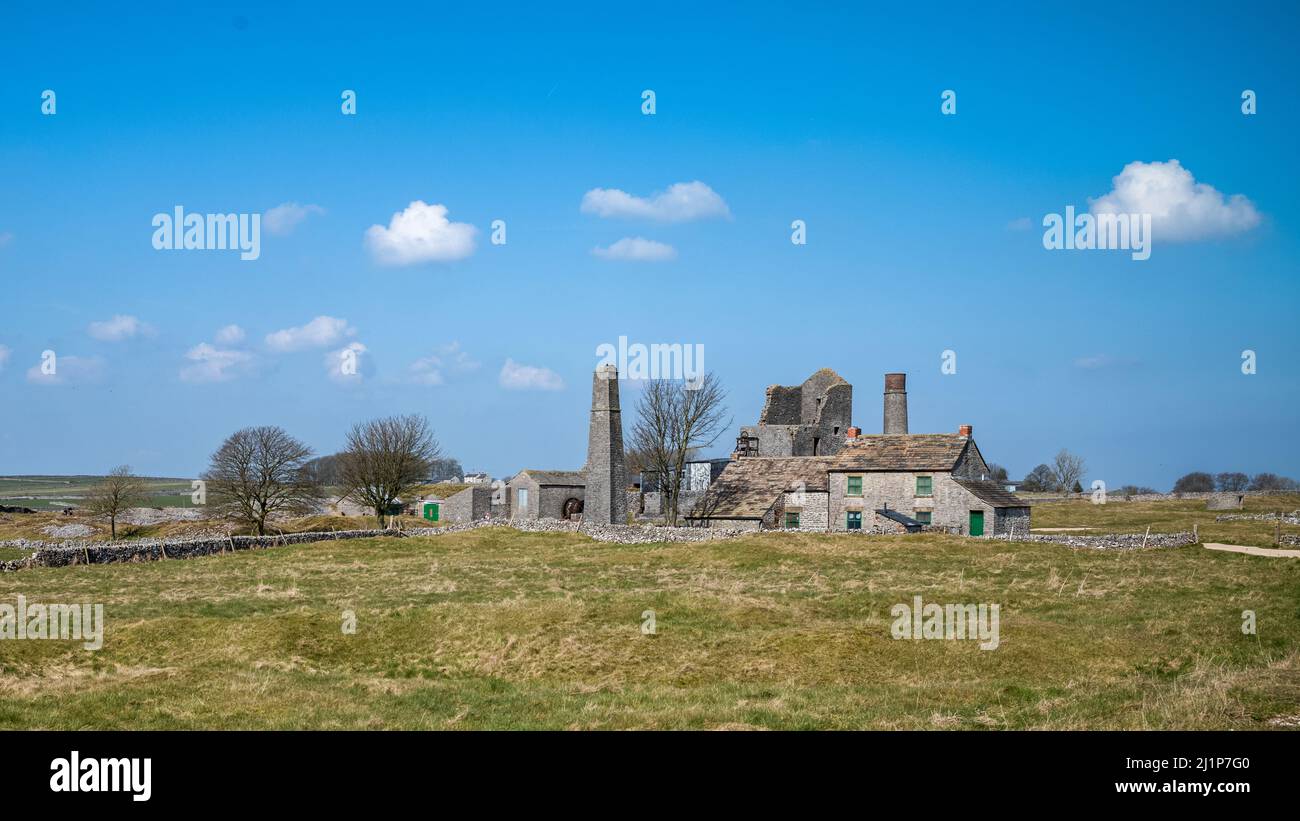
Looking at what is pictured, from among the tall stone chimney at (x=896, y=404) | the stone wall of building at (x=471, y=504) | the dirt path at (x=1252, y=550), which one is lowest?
the dirt path at (x=1252, y=550)

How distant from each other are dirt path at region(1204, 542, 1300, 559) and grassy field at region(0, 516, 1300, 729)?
15.4 feet

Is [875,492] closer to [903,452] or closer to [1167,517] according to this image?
[903,452]

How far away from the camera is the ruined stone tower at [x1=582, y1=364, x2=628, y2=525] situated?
218 ft

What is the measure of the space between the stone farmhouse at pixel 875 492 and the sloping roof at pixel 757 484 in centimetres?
6

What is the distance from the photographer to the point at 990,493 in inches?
2410

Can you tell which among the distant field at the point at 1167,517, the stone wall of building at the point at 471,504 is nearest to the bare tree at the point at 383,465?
the stone wall of building at the point at 471,504

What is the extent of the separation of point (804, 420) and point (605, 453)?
71.9 ft

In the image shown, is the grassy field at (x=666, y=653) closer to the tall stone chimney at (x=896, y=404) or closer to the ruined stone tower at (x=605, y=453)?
the ruined stone tower at (x=605, y=453)

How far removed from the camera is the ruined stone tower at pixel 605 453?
6638 centimetres
